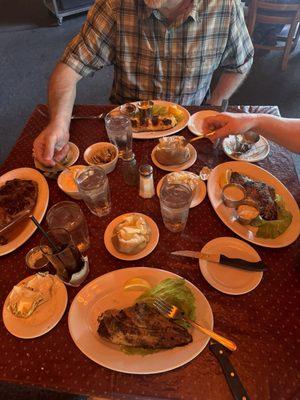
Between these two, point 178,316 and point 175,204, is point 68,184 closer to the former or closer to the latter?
point 175,204

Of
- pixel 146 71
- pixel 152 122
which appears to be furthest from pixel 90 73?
pixel 152 122

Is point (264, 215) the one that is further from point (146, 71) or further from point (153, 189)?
point (146, 71)

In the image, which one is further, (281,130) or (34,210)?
(281,130)

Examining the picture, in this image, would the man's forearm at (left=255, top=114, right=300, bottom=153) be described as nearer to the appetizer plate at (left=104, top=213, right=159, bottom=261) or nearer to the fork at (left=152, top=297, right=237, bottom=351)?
the appetizer plate at (left=104, top=213, right=159, bottom=261)

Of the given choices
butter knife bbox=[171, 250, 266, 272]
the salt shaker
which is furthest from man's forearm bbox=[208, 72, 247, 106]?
butter knife bbox=[171, 250, 266, 272]

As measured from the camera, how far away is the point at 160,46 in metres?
1.71

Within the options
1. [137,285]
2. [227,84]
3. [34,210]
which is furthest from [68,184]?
[227,84]

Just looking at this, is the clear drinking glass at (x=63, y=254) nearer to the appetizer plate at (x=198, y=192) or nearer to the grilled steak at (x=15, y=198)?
the grilled steak at (x=15, y=198)

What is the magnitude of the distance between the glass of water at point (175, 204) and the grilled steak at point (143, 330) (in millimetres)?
351

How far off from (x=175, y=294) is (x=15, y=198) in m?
0.81

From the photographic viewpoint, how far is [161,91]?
6.15ft

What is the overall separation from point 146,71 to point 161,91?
16 cm

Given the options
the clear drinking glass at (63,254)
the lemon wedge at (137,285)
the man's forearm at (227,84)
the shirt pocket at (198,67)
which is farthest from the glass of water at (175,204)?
the man's forearm at (227,84)

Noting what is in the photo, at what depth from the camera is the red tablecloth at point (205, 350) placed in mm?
836
